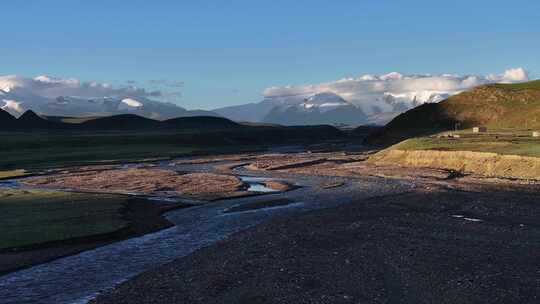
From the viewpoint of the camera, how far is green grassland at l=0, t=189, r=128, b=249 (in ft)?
136

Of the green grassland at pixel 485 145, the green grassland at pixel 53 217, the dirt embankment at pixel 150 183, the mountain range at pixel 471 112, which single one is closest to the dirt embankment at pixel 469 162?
the green grassland at pixel 485 145

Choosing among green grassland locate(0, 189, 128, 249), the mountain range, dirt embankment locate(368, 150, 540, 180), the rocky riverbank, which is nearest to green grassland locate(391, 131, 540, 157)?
dirt embankment locate(368, 150, 540, 180)

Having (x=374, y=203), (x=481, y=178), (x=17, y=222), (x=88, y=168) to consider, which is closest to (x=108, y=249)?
(x=17, y=222)

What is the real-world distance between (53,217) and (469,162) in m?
59.8

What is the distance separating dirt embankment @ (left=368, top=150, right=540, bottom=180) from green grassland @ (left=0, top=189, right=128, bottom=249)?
156ft

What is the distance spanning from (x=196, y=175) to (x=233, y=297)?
220ft

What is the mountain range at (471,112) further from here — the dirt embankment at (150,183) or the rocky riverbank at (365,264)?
the rocky riverbank at (365,264)

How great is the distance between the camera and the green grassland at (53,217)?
4150cm

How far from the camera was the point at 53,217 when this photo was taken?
49.5 metres

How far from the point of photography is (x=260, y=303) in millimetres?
25469

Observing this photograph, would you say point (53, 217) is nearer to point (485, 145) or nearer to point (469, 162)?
point (469, 162)

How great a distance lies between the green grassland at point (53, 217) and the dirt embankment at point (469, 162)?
47.6m

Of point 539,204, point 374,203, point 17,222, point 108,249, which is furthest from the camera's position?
point 374,203

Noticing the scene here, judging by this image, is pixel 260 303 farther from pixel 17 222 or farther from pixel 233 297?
pixel 17 222
